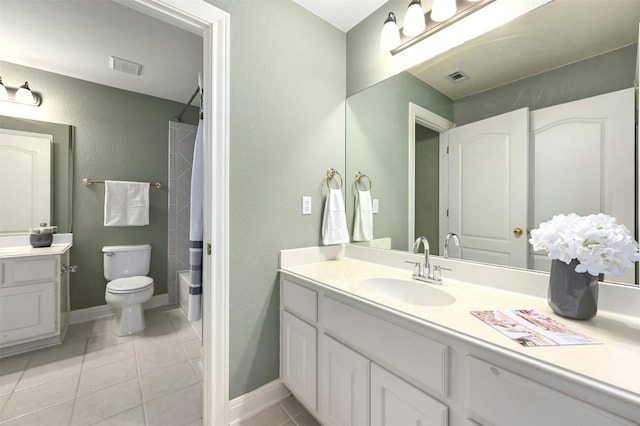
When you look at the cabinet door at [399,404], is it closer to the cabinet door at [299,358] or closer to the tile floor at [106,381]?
the cabinet door at [299,358]

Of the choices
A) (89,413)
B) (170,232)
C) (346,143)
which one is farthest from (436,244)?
(170,232)

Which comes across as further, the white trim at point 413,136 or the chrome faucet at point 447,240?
the white trim at point 413,136

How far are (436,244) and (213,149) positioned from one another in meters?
1.27

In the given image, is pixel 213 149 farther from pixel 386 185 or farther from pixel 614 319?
Answer: pixel 614 319

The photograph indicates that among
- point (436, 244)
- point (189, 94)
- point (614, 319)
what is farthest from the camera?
point (189, 94)

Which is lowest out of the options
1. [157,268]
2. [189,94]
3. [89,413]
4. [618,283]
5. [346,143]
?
[89,413]

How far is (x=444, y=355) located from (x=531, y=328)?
0.84ft

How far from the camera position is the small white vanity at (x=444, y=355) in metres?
0.56

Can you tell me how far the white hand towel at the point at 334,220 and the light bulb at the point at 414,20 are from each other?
983 millimetres

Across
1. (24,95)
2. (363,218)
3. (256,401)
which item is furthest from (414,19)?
(24,95)

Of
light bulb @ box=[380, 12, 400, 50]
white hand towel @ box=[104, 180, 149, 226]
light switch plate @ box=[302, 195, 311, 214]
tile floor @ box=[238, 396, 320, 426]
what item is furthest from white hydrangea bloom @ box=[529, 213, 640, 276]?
white hand towel @ box=[104, 180, 149, 226]

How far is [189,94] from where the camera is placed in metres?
2.92

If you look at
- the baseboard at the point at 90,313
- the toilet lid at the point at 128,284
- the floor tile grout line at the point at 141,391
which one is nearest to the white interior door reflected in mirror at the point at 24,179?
the toilet lid at the point at 128,284

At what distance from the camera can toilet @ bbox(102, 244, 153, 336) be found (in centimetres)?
228
